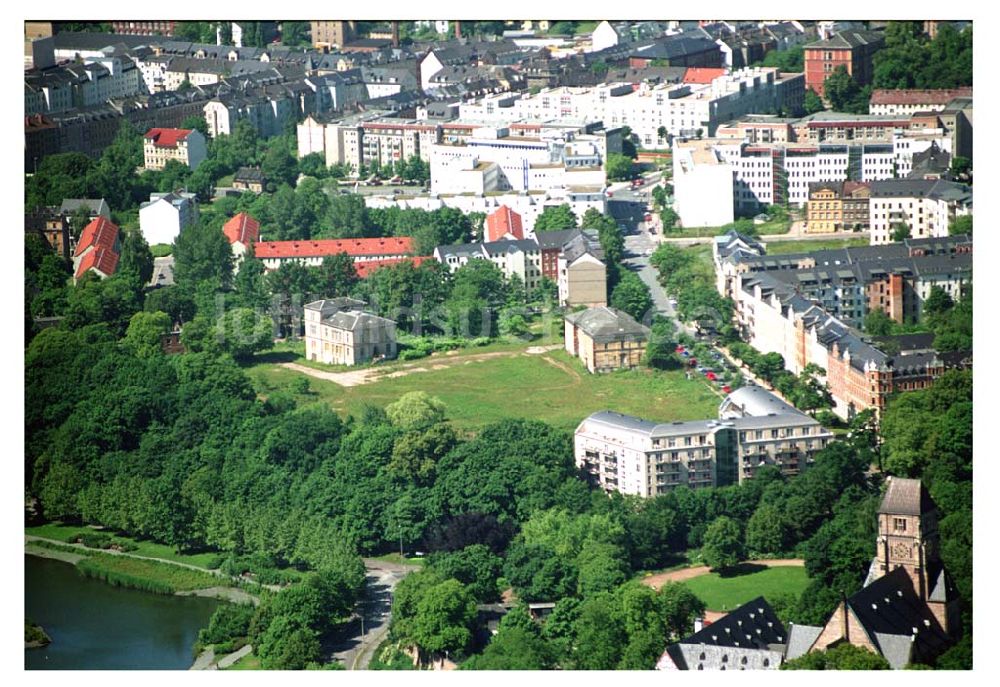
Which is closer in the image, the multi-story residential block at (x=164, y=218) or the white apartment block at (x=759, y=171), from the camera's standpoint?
the white apartment block at (x=759, y=171)

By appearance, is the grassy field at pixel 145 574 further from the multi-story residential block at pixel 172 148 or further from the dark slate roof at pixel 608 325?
the multi-story residential block at pixel 172 148

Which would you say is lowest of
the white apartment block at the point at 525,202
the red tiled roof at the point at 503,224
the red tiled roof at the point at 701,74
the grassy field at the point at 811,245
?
the grassy field at the point at 811,245

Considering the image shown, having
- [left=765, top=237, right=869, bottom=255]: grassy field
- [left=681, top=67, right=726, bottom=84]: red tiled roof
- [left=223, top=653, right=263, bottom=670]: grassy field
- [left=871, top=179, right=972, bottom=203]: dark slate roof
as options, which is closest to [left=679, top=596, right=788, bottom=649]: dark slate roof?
[left=223, top=653, right=263, bottom=670]: grassy field

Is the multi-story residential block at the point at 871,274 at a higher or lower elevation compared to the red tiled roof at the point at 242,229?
lower

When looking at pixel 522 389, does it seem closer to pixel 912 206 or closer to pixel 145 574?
pixel 145 574

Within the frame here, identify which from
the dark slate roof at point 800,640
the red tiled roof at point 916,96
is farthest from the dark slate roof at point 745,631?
the red tiled roof at point 916,96

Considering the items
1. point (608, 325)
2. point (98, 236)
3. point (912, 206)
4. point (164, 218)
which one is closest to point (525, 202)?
point (164, 218)

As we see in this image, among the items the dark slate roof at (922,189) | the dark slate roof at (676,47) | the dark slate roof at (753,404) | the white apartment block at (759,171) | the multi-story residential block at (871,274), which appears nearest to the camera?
the dark slate roof at (753,404)
